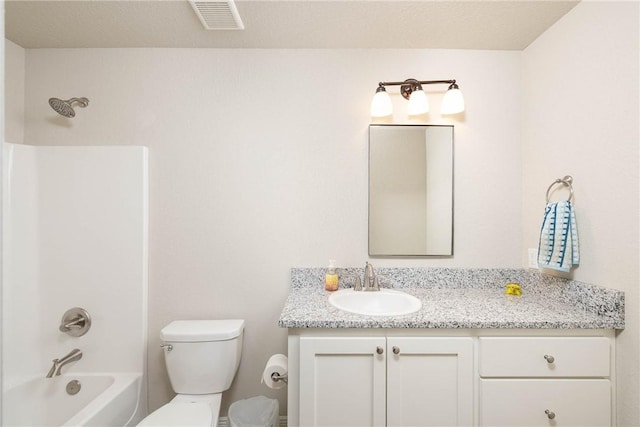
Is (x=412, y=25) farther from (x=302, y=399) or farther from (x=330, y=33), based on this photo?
(x=302, y=399)

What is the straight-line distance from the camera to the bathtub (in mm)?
1850

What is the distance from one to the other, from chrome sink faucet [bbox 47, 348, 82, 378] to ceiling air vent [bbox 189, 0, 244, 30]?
1945 mm

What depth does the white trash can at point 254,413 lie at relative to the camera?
6.11 ft

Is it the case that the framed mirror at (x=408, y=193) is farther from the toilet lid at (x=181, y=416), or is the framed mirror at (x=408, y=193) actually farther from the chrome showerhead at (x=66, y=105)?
the chrome showerhead at (x=66, y=105)

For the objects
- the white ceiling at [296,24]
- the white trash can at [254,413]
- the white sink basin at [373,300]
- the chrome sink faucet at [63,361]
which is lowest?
the white trash can at [254,413]

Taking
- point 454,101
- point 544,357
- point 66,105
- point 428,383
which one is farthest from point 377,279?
point 66,105

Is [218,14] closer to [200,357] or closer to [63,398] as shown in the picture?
[200,357]

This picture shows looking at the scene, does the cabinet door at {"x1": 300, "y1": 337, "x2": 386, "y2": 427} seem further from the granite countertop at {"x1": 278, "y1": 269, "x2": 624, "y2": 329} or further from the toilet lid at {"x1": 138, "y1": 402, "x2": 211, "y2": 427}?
the toilet lid at {"x1": 138, "y1": 402, "x2": 211, "y2": 427}

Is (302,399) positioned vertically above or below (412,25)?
below

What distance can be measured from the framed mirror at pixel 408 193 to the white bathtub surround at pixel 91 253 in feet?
4.51

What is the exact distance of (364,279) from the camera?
203 cm

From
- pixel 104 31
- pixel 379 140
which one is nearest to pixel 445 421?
pixel 379 140

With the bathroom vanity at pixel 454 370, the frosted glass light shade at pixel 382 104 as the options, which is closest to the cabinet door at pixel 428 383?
the bathroom vanity at pixel 454 370

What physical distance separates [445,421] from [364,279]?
2.54 ft
